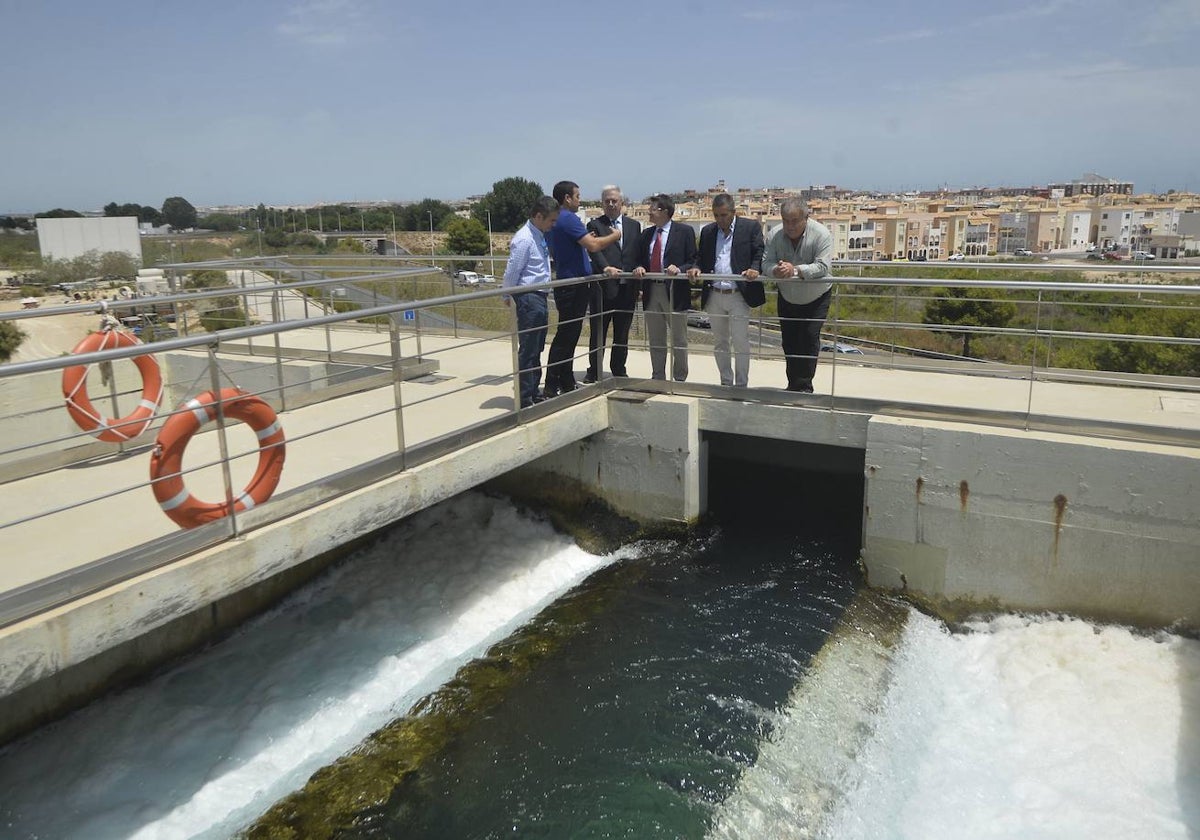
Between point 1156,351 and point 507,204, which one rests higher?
point 507,204

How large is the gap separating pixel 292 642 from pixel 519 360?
9.53 feet

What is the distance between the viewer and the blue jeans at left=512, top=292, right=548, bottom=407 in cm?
718

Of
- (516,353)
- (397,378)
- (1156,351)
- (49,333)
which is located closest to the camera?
(397,378)

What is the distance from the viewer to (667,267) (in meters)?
7.98

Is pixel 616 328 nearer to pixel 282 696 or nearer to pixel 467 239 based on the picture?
pixel 282 696

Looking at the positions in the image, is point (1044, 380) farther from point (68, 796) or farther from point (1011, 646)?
point (68, 796)

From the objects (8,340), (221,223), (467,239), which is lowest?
(8,340)

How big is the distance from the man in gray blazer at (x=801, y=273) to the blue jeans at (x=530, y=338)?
196cm

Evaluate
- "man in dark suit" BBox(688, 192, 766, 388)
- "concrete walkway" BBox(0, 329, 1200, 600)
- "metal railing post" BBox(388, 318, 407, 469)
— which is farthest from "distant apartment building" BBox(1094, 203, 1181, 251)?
"metal railing post" BBox(388, 318, 407, 469)

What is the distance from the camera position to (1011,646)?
21.3 feet

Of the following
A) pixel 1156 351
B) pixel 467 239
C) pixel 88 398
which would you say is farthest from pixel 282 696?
pixel 467 239

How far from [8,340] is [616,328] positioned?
32.8 meters

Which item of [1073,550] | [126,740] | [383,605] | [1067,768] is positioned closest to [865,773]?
[1067,768]

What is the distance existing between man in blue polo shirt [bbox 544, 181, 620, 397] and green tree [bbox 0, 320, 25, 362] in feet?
105
